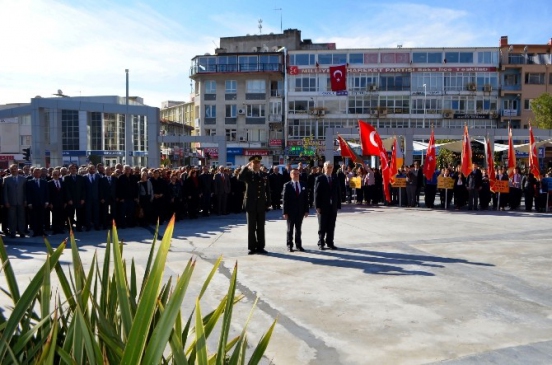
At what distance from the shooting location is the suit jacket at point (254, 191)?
38.2ft

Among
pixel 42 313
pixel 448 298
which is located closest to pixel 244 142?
pixel 448 298

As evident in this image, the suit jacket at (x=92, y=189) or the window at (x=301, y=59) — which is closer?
the suit jacket at (x=92, y=189)

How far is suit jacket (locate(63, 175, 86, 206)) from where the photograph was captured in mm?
14695

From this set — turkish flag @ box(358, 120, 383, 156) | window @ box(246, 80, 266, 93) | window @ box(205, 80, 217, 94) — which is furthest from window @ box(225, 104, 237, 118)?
turkish flag @ box(358, 120, 383, 156)

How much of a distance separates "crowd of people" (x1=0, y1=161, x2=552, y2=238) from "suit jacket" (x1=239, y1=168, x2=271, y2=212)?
0.84ft

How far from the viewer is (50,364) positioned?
205cm

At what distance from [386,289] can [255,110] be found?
57.9 metres

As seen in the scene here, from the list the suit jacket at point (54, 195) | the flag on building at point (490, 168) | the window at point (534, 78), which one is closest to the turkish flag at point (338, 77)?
the window at point (534, 78)

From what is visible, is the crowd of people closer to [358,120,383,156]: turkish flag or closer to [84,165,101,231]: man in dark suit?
[84,165,101,231]: man in dark suit

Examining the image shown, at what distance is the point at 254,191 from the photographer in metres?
11.7

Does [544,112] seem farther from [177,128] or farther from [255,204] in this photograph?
[177,128]

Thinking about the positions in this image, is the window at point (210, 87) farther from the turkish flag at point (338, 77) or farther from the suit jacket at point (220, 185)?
the suit jacket at point (220, 185)

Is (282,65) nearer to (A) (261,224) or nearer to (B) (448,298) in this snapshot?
(A) (261,224)

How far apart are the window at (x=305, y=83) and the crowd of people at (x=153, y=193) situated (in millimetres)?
37555
